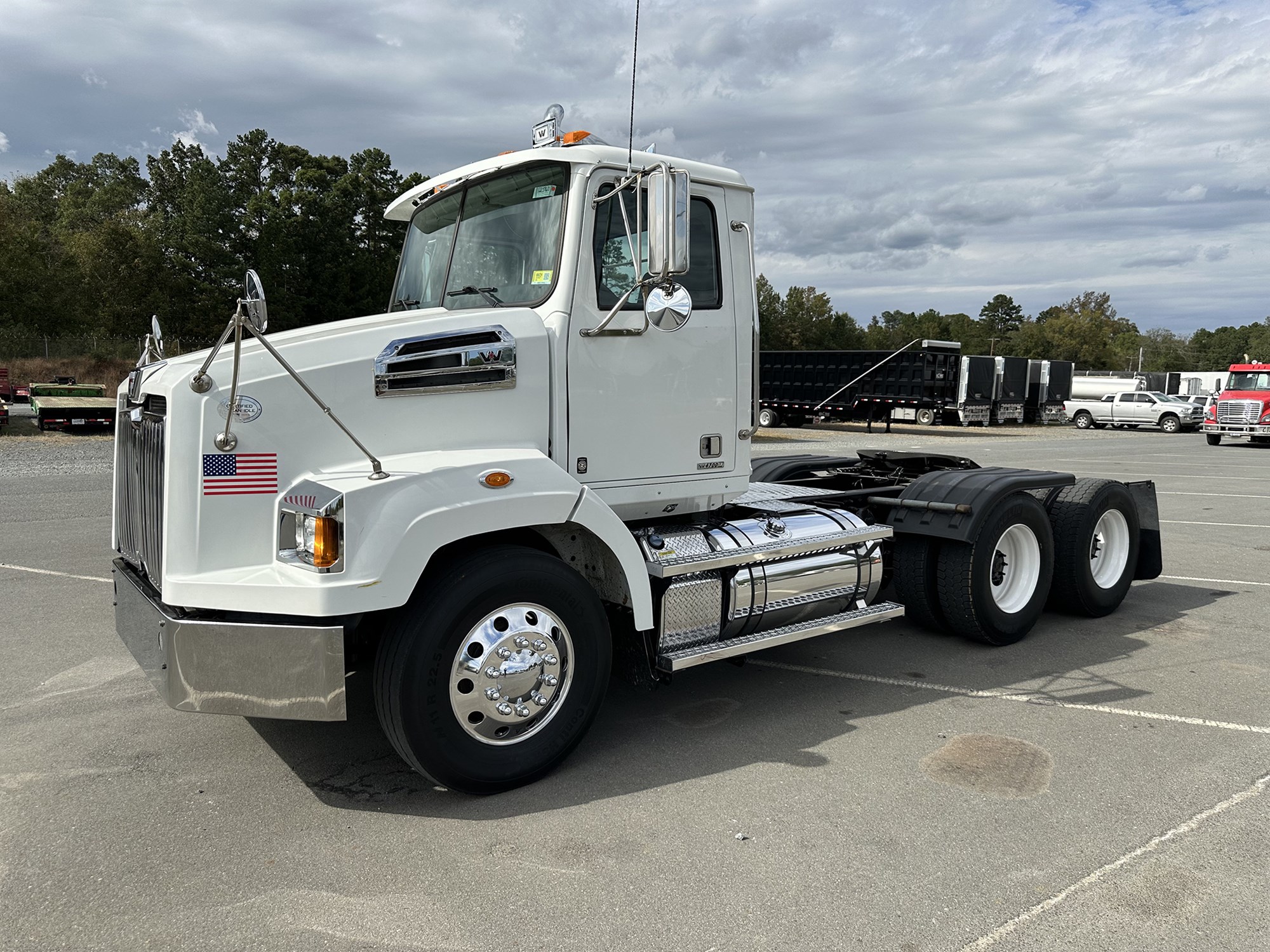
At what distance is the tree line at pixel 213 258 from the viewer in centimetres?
3838

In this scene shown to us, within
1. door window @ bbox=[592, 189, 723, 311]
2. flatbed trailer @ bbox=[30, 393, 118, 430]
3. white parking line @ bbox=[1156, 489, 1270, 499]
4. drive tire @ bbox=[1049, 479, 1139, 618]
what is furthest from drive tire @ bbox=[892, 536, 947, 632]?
flatbed trailer @ bbox=[30, 393, 118, 430]

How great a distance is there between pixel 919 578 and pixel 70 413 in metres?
21.0

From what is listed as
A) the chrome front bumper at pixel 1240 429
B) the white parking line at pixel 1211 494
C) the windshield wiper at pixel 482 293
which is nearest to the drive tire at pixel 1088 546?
the windshield wiper at pixel 482 293

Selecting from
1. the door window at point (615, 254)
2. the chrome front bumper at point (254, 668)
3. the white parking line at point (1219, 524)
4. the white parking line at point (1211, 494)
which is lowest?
the white parking line at point (1219, 524)

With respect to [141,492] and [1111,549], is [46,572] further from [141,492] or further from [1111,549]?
[1111,549]

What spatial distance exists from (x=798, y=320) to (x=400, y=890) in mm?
74671

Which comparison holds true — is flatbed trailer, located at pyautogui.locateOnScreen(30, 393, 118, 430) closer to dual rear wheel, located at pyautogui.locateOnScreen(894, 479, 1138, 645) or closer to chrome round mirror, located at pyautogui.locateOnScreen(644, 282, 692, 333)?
dual rear wheel, located at pyautogui.locateOnScreen(894, 479, 1138, 645)

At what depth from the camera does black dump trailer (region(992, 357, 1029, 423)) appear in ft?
122

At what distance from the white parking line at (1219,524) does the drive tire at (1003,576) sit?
6655 millimetres

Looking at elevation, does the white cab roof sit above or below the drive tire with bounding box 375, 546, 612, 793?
above

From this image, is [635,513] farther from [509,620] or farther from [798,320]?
[798,320]

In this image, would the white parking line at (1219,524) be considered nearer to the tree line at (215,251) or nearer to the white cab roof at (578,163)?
the white cab roof at (578,163)

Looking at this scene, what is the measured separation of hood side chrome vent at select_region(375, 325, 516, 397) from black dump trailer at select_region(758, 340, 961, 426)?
2922 cm

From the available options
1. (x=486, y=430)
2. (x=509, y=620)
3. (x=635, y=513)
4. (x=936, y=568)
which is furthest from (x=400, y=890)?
(x=936, y=568)
